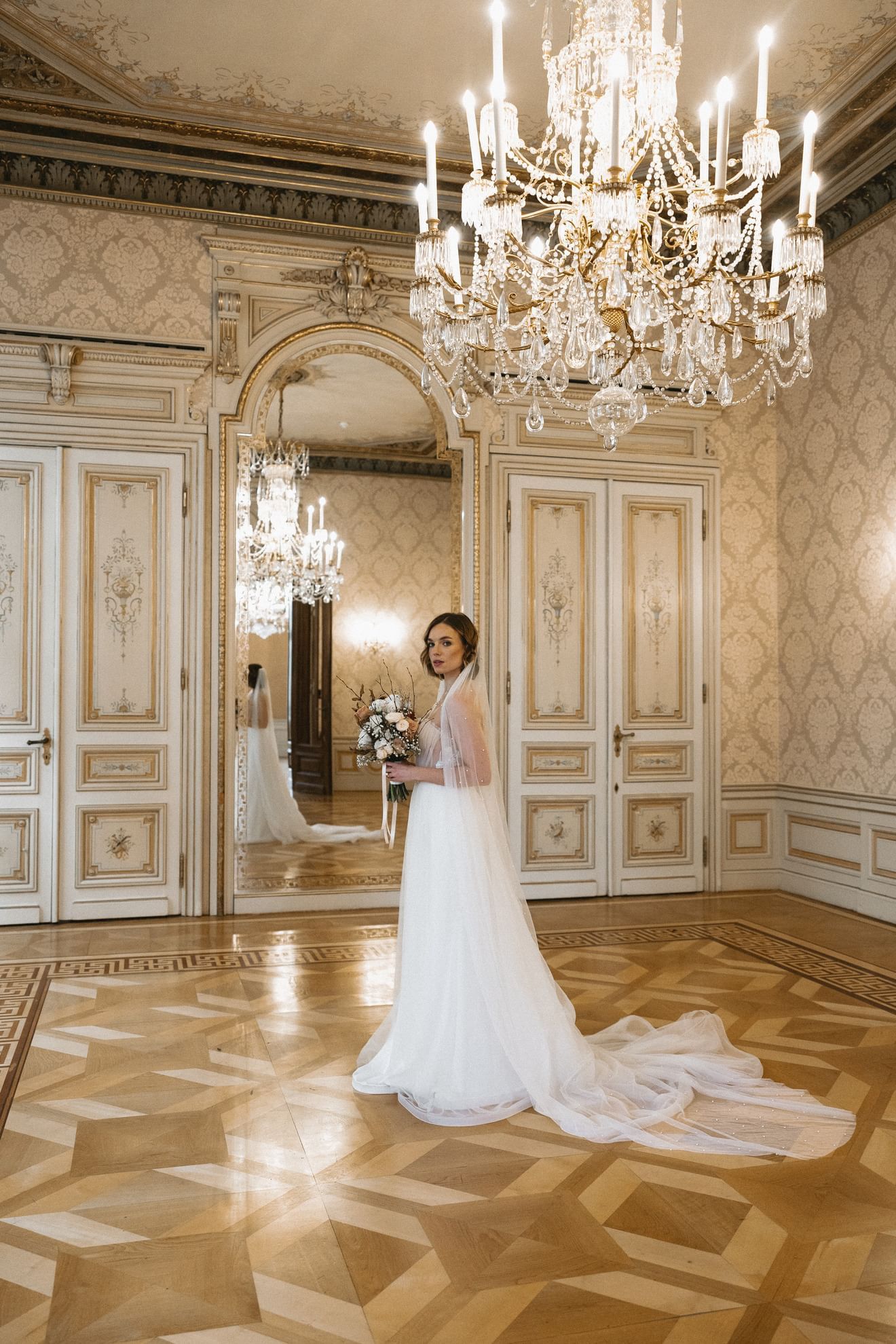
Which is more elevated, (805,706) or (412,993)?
(805,706)

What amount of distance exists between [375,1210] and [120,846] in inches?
142

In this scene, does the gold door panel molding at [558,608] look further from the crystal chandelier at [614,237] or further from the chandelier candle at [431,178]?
the chandelier candle at [431,178]

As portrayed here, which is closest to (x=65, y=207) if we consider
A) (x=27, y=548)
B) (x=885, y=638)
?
(x=27, y=548)

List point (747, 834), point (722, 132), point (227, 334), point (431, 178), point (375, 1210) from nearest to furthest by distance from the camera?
1. point (375, 1210)
2. point (722, 132)
3. point (431, 178)
4. point (227, 334)
5. point (747, 834)

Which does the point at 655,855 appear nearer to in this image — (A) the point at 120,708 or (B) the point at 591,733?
(B) the point at 591,733

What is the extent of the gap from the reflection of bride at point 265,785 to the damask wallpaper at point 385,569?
4.28 ft

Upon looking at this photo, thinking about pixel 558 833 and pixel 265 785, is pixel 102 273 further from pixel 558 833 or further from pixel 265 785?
pixel 558 833

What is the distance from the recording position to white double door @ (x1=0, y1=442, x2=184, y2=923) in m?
5.48

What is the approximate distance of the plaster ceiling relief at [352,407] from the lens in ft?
21.0

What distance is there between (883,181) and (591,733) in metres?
3.41

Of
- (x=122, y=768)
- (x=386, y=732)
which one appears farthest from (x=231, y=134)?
(x=386, y=732)

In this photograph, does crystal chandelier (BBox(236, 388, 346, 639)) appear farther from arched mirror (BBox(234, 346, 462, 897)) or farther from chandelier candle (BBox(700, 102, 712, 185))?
chandelier candle (BBox(700, 102, 712, 185))

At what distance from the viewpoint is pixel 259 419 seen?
5.91 m

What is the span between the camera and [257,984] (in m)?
4.29
